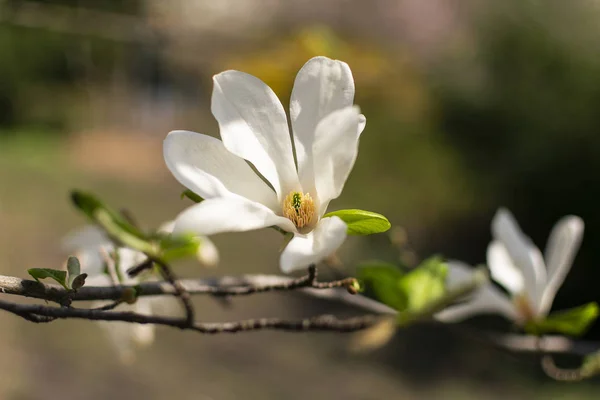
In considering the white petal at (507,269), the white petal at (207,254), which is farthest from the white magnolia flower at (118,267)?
the white petal at (507,269)

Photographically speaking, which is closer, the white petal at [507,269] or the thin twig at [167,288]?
the thin twig at [167,288]

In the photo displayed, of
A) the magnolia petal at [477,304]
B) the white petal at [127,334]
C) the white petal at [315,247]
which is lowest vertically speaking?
the white petal at [127,334]

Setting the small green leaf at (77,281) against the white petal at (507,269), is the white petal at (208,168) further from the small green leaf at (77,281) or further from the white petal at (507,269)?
the white petal at (507,269)

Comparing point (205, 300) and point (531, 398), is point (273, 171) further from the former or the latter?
point (205, 300)

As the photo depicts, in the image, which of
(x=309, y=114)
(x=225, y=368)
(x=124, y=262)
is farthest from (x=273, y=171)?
(x=225, y=368)

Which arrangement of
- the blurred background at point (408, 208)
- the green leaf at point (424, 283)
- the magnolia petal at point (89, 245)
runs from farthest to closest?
the blurred background at point (408, 208)
the magnolia petal at point (89, 245)
the green leaf at point (424, 283)

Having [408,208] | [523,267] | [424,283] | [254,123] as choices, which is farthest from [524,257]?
[408,208]

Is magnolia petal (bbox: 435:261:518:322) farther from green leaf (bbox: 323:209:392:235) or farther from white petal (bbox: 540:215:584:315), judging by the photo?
green leaf (bbox: 323:209:392:235)

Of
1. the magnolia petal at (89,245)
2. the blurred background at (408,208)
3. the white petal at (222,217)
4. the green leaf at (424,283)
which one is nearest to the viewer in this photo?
the white petal at (222,217)
